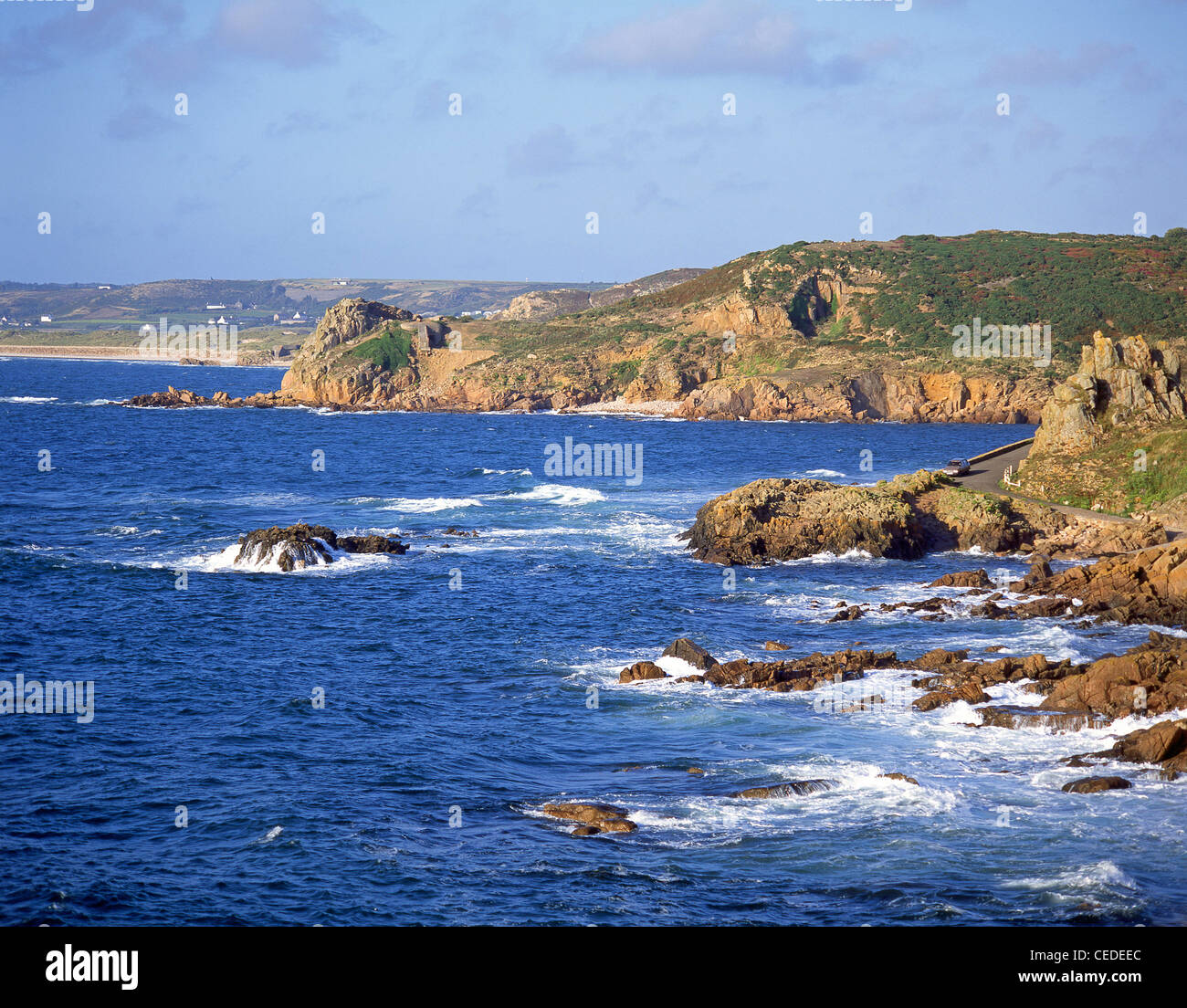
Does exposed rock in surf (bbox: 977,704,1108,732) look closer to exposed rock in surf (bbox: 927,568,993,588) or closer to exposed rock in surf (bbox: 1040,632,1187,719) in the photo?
exposed rock in surf (bbox: 1040,632,1187,719)

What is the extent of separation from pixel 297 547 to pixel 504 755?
80.0 feet

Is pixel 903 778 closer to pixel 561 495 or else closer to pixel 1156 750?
pixel 1156 750

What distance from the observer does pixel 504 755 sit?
1046 inches

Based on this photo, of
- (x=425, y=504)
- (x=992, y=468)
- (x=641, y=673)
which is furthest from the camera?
(x=425, y=504)

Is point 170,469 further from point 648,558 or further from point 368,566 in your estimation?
point 648,558

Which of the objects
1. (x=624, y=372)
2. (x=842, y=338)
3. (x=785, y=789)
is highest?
(x=842, y=338)

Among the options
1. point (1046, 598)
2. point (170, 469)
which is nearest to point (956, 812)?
point (1046, 598)

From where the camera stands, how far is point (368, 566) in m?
48.7

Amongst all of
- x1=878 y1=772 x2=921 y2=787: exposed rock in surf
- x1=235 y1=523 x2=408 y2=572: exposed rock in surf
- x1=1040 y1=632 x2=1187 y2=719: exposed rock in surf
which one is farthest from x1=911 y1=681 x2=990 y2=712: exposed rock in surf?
x1=235 y1=523 x2=408 y2=572: exposed rock in surf

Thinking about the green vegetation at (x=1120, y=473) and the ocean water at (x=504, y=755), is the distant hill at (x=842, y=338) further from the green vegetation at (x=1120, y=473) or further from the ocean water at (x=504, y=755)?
the ocean water at (x=504, y=755)

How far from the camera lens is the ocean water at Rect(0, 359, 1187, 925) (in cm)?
1938

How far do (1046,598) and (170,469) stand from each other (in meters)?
60.7

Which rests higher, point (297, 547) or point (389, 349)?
point (389, 349)

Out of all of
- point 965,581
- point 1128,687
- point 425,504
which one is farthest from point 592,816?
point 425,504
